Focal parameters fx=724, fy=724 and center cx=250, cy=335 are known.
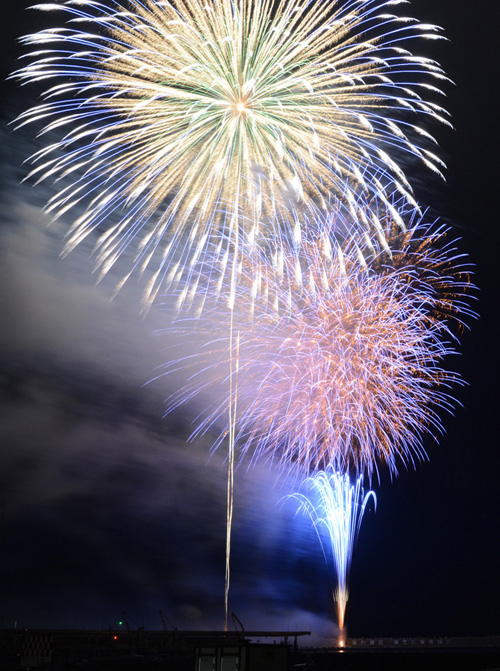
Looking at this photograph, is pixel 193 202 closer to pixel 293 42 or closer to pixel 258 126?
pixel 258 126

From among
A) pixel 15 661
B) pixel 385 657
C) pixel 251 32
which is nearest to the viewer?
pixel 251 32

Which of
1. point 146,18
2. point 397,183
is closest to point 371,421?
point 397,183

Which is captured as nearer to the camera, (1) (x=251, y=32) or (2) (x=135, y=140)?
(1) (x=251, y=32)

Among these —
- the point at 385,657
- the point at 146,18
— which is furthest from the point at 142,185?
the point at 385,657

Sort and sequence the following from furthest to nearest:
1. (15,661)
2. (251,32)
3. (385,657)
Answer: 1. (385,657)
2. (15,661)
3. (251,32)

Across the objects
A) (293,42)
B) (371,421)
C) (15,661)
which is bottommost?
(15,661)

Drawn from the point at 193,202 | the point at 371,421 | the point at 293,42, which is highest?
the point at 293,42

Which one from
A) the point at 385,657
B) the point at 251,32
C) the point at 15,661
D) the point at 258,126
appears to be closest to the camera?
the point at 251,32

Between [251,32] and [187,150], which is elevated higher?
[251,32]

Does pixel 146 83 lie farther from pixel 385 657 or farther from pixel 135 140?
pixel 385 657
